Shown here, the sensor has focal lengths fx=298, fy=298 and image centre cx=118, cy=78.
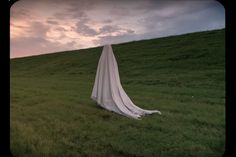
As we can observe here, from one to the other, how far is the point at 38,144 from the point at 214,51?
1239cm

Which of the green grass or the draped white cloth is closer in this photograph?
the green grass

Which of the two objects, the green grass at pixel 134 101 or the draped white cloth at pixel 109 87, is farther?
the draped white cloth at pixel 109 87

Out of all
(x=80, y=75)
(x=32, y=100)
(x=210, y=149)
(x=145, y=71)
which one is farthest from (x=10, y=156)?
(x=145, y=71)

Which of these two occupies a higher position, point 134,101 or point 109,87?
point 109,87

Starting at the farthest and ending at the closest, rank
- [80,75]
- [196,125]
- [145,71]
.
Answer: [145,71]
[80,75]
[196,125]

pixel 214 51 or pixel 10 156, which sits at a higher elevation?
pixel 214 51

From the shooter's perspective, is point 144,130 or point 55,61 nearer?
point 144,130

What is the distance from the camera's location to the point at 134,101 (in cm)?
891

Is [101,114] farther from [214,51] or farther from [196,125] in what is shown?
[214,51]

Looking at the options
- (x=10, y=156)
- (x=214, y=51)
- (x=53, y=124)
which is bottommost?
(x=53, y=124)

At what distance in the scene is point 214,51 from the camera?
1529 cm

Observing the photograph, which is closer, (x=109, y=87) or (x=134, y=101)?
(x=109, y=87)

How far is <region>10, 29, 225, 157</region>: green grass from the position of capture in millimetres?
4824

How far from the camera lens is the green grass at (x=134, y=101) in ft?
15.8
